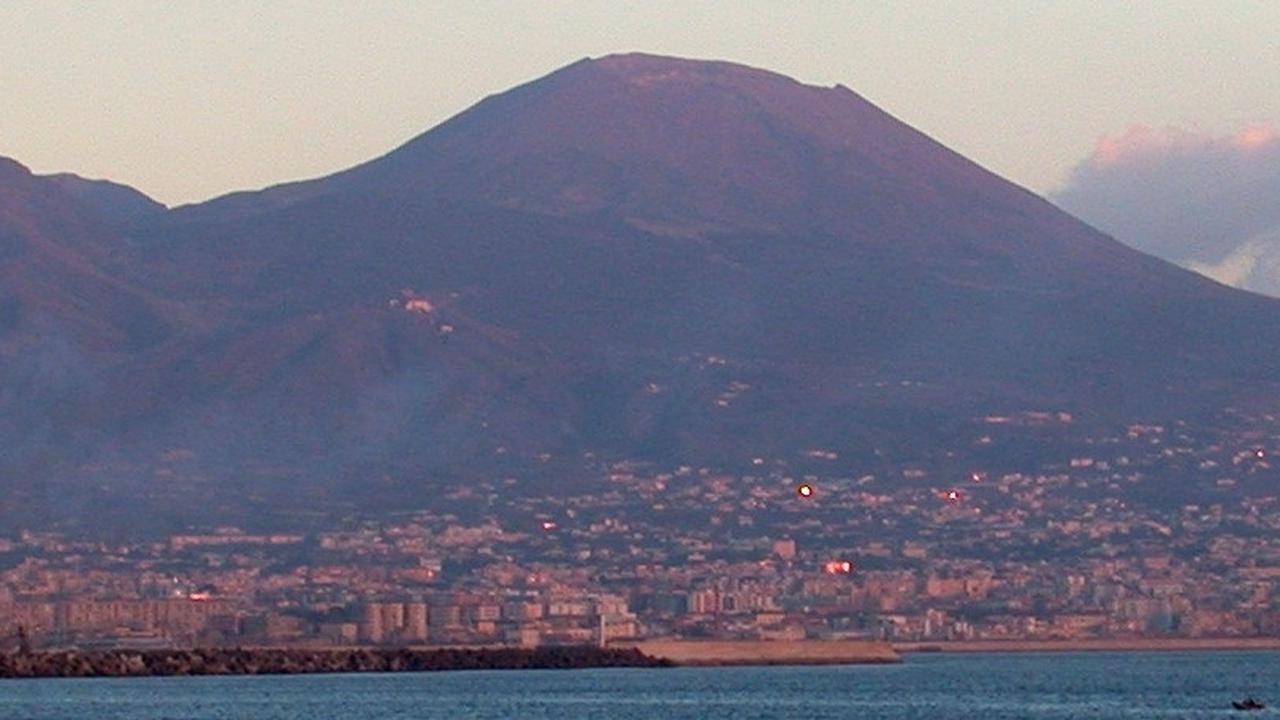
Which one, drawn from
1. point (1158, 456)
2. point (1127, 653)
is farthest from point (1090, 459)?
point (1127, 653)

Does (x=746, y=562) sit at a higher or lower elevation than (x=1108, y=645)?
higher

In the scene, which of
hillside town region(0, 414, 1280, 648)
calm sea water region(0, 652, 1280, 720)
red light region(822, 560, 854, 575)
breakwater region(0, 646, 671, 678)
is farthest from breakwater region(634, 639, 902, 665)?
red light region(822, 560, 854, 575)

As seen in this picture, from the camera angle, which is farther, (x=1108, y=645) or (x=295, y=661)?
(x=1108, y=645)

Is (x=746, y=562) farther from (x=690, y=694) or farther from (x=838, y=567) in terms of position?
(x=690, y=694)

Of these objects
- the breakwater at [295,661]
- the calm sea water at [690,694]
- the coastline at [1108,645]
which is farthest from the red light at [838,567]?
the breakwater at [295,661]

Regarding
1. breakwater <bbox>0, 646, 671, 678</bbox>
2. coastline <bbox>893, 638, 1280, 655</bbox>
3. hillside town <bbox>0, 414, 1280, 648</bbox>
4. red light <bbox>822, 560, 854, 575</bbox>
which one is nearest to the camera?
breakwater <bbox>0, 646, 671, 678</bbox>

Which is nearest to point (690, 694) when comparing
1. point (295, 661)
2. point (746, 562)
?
point (295, 661)

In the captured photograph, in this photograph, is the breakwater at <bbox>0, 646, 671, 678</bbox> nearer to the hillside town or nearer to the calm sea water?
the calm sea water
